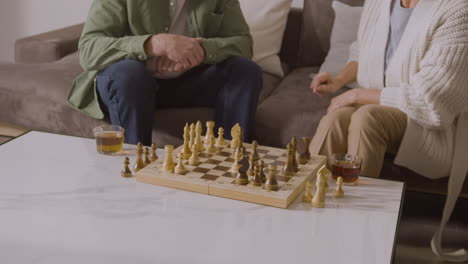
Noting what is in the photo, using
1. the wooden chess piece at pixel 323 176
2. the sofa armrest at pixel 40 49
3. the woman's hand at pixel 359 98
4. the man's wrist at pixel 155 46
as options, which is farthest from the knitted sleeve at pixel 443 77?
the sofa armrest at pixel 40 49

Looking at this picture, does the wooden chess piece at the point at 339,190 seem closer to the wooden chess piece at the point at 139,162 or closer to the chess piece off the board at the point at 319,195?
the chess piece off the board at the point at 319,195

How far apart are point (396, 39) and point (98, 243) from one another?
1364 mm

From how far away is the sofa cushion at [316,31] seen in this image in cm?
296

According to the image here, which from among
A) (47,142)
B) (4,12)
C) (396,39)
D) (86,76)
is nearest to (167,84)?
(86,76)

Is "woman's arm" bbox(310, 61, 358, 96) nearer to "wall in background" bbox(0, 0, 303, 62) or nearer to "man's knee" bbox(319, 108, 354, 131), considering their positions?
"man's knee" bbox(319, 108, 354, 131)

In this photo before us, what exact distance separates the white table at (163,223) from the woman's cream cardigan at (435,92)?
0.39m

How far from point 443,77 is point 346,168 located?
1.70 feet

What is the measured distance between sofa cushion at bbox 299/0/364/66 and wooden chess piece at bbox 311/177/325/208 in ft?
5.19

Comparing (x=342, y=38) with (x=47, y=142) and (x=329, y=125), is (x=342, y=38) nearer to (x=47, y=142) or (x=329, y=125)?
(x=329, y=125)

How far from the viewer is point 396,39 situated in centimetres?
218

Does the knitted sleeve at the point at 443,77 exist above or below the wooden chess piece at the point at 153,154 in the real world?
above

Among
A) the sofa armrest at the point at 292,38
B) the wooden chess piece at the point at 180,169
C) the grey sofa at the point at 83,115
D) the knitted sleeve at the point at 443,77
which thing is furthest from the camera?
the sofa armrest at the point at 292,38

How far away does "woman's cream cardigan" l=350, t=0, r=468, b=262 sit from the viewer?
6.29 ft

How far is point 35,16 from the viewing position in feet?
13.1
